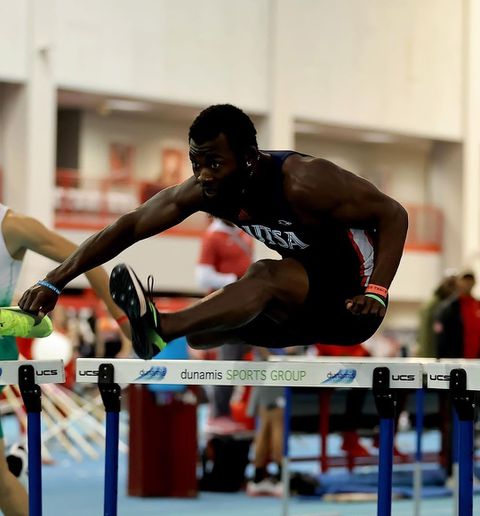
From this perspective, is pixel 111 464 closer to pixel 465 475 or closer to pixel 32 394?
pixel 32 394

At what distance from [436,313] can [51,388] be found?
422cm

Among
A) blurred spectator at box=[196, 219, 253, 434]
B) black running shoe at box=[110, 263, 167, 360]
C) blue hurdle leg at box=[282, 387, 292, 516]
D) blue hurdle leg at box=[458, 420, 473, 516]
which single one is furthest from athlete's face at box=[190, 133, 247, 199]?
blurred spectator at box=[196, 219, 253, 434]

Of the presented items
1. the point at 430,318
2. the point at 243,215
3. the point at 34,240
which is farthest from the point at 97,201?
the point at 243,215

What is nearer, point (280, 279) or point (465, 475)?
point (465, 475)

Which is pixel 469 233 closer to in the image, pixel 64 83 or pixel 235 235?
pixel 64 83

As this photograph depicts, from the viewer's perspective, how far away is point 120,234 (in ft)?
15.2

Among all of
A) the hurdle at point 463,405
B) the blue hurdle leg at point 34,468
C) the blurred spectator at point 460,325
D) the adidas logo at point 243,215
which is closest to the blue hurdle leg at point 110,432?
the blue hurdle leg at point 34,468

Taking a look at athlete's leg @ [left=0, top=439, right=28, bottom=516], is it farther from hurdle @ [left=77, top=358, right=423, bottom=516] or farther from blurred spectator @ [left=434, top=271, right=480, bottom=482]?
blurred spectator @ [left=434, top=271, right=480, bottom=482]

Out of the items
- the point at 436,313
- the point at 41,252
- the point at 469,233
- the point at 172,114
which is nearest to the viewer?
the point at 41,252

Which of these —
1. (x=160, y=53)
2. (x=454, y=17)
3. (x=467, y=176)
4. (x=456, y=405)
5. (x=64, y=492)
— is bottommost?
(x=64, y=492)

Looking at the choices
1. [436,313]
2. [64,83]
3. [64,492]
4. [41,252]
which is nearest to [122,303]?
[41,252]

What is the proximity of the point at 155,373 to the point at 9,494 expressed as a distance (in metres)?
1.00

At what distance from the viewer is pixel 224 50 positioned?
72.8 ft

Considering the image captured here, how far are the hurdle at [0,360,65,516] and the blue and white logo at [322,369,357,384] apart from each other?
0.97m
